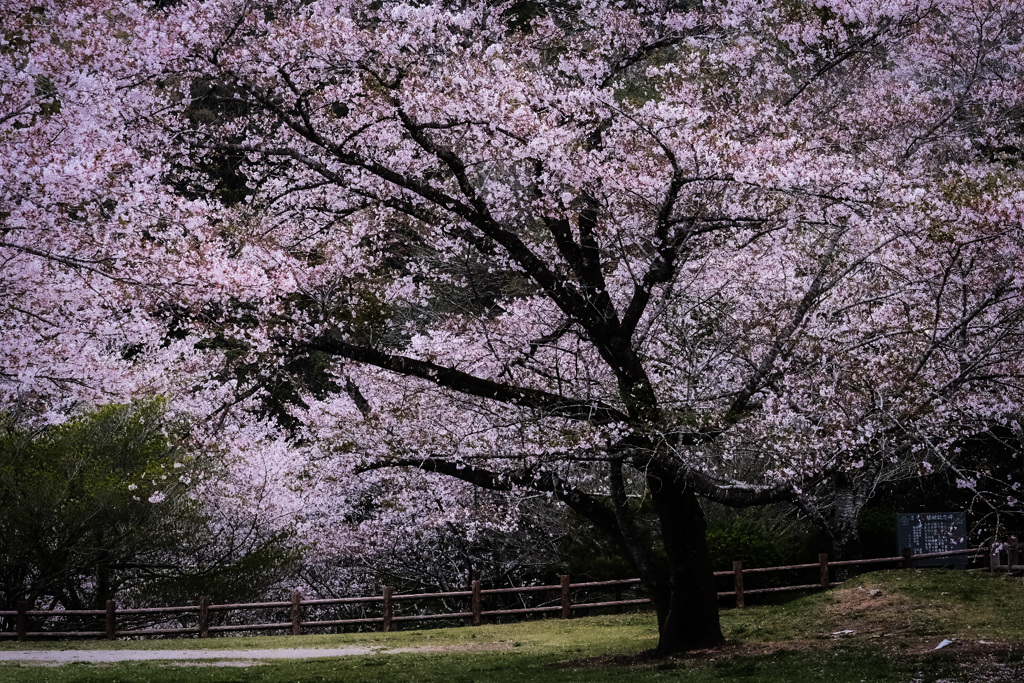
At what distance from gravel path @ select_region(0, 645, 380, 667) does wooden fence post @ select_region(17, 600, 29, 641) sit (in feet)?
5.70

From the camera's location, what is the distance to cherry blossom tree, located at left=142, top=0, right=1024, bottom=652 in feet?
33.1

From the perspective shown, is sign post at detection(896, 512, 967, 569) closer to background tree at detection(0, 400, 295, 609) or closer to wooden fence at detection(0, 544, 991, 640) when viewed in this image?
wooden fence at detection(0, 544, 991, 640)

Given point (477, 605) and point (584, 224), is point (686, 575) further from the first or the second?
point (477, 605)

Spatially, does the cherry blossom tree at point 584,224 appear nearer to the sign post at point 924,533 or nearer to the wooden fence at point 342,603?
the wooden fence at point 342,603

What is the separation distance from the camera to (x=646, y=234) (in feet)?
37.3

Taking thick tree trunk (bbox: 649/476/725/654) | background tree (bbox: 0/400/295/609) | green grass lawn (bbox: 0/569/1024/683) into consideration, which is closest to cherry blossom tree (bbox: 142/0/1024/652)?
thick tree trunk (bbox: 649/476/725/654)

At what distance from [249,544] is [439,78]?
1101 cm

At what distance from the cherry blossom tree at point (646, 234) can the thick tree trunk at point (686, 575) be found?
0.03 meters

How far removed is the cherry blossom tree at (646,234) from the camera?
1010cm

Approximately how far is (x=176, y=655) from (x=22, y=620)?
4039mm

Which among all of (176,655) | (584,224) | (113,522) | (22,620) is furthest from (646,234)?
(22,620)

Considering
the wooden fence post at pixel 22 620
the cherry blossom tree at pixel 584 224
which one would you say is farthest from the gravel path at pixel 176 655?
the cherry blossom tree at pixel 584 224

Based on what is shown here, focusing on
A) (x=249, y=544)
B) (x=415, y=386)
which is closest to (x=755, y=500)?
(x=415, y=386)

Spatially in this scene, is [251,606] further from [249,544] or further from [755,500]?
[755,500]
